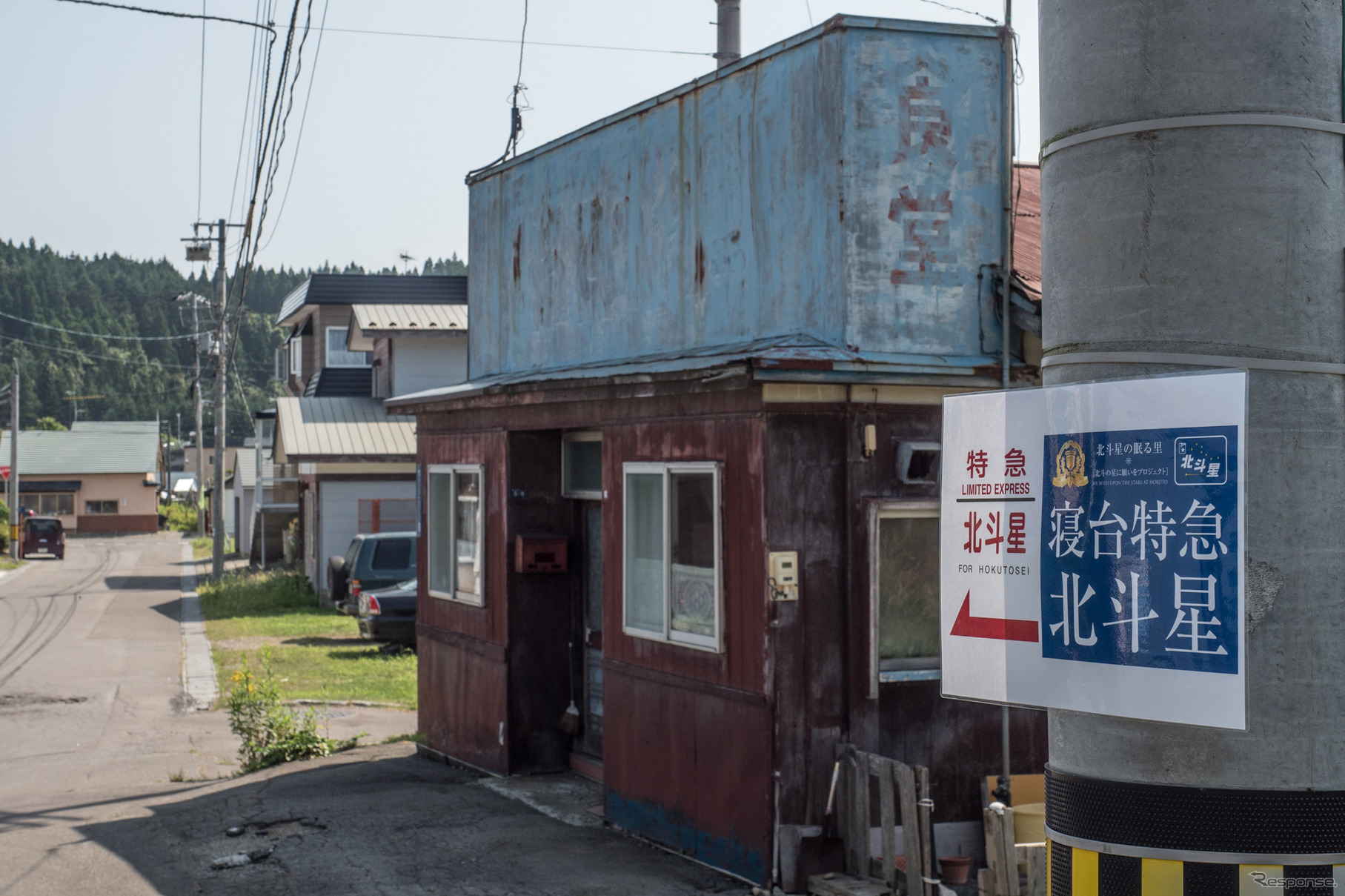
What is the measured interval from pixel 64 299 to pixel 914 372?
162m

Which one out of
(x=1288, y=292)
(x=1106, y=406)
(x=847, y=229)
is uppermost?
(x=847, y=229)

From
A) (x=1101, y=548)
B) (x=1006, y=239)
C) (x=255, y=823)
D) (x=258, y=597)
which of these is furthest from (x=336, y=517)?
(x=1101, y=548)

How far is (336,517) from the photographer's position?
103 feet

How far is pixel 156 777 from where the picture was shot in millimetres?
13133

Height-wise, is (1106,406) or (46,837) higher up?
(1106,406)

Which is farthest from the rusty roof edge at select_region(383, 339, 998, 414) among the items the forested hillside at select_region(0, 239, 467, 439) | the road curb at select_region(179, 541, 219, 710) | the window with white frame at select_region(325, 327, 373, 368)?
the forested hillside at select_region(0, 239, 467, 439)

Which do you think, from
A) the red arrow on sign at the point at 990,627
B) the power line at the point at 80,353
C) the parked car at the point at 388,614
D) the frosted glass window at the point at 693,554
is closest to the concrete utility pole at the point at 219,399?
the parked car at the point at 388,614

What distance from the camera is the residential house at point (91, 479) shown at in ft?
242

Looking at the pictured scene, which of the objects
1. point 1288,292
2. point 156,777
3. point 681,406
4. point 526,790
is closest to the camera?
point 1288,292

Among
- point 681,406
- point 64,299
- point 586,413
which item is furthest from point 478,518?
point 64,299

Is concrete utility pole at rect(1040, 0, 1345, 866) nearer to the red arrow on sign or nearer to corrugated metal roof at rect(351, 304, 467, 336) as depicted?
the red arrow on sign

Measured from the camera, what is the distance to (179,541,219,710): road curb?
1902 cm

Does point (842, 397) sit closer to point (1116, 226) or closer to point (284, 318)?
point (1116, 226)

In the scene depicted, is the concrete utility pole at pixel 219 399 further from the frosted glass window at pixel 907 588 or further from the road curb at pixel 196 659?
the frosted glass window at pixel 907 588
